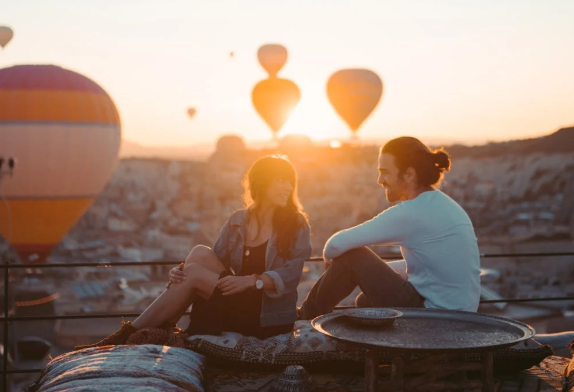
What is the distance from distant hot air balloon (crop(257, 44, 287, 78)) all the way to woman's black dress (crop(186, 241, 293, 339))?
101ft

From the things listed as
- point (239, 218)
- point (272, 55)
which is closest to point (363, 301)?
point (239, 218)

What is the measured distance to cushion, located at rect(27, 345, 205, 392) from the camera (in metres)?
2.59

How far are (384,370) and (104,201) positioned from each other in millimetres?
46459

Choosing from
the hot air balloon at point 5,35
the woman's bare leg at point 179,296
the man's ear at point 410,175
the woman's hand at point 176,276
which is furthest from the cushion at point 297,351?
the hot air balloon at point 5,35

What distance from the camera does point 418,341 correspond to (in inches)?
97.3

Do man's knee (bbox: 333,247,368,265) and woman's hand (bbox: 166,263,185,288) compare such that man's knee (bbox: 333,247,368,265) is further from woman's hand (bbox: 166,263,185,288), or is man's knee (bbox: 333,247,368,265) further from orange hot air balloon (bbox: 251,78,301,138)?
orange hot air balloon (bbox: 251,78,301,138)

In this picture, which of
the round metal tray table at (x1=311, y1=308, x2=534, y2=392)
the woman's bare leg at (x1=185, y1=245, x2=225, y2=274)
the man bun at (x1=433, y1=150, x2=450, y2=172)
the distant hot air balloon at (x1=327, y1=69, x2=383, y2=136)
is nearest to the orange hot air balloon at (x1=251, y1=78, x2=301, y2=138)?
the distant hot air balloon at (x1=327, y1=69, x2=383, y2=136)

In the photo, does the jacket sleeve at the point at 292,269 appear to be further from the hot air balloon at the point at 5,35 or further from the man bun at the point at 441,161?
the hot air balloon at the point at 5,35

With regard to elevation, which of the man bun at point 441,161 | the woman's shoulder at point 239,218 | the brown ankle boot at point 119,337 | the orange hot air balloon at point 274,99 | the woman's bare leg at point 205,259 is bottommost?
the brown ankle boot at point 119,337

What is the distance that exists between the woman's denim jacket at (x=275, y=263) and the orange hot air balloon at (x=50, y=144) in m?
14.4

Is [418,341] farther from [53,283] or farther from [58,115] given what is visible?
[53,283]

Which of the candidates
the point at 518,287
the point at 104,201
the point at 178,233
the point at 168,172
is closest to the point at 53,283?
the point at 518,287

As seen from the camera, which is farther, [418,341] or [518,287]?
[518,287]

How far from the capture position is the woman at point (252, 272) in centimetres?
351
